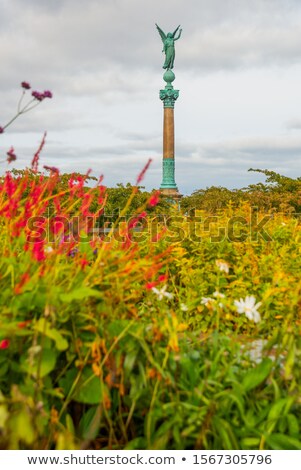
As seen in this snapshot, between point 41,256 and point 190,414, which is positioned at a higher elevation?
point 41,256

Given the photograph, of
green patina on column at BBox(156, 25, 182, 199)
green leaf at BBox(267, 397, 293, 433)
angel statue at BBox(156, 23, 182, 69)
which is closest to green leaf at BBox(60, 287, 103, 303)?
green leaf at BBox(267, 397, 293, 433)

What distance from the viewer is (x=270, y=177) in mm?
15266

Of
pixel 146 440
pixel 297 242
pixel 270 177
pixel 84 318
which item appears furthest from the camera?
pixel 270 177

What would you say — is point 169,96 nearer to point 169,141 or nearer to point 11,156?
point 169,141

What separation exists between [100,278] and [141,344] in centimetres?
43

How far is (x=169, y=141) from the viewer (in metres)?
26.4

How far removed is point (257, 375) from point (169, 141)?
24266mm

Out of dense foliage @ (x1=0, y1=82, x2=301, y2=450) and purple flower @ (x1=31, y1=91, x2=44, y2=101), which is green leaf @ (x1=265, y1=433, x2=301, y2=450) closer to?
dense foliage @ (x1=0, y1=82, x2=301, y2=450)

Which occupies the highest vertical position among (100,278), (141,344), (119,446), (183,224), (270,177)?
(270,177)

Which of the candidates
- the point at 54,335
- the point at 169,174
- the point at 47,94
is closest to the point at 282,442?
the point at 54,335

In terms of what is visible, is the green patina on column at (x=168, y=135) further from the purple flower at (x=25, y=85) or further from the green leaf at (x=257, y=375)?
the green leaf at (x=257, y=375)

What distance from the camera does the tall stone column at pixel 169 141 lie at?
26.4m
